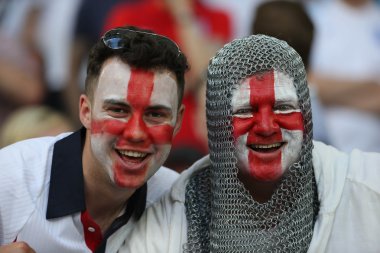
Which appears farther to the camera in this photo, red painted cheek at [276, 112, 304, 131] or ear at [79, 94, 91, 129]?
ear at [79, 94, 91, 129]

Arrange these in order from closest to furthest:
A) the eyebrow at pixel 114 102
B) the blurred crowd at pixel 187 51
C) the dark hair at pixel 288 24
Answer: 1. the eyebrow at pixel 114 102
2. the dark hair at pixel 288 24
3. the blurred crowd at pixel 187 51

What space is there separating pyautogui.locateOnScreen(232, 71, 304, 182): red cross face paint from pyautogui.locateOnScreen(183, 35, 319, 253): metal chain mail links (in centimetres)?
4

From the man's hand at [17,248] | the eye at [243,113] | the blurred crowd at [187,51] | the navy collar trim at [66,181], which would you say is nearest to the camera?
the man's hand at [17,248]

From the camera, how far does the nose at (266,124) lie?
4262 mm

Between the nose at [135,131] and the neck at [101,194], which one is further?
the neck at [101,194]

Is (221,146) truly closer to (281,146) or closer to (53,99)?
(281,146)

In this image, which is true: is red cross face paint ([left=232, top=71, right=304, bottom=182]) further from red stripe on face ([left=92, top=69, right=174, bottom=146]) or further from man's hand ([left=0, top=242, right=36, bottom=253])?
man's hand ([left=0, top=242, right=36, bottom=253])

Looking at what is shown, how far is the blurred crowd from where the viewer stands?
23.0 ft

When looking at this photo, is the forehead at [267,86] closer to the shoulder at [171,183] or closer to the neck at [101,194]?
the shoulder at [171,183]

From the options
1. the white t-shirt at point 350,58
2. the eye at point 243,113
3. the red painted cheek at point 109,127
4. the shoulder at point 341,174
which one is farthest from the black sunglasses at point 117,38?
the white t-shirt at point 350,58

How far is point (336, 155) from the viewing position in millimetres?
4555

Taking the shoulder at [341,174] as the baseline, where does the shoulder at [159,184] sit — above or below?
below

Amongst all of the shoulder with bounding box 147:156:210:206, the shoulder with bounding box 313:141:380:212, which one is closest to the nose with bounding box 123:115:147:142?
the shoulder with bounding box 147:156:210:206

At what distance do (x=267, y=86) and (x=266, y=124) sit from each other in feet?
0.61
